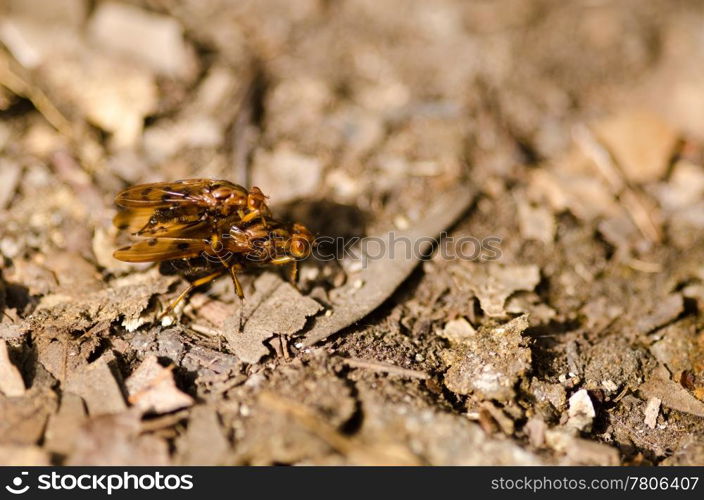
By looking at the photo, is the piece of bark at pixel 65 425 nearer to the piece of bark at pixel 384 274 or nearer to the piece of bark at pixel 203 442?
the piece of bark at pixel 203 442

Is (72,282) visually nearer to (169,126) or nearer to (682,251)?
(169,126)

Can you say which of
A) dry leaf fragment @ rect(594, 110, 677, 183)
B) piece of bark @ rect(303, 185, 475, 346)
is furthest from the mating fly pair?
dry leaf fragment @ rect(594, 110, 677, 183)

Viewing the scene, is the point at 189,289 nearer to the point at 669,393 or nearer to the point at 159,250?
the point at 159,250

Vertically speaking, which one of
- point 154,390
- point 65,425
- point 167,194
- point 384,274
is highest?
point 167,194

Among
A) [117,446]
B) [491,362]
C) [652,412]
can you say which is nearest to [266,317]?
[117,446]

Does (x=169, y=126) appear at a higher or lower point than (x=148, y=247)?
higher

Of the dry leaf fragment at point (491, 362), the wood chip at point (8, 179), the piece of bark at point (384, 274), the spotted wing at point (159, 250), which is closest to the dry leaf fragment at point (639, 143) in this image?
the piece of bark at point (384, 274)
